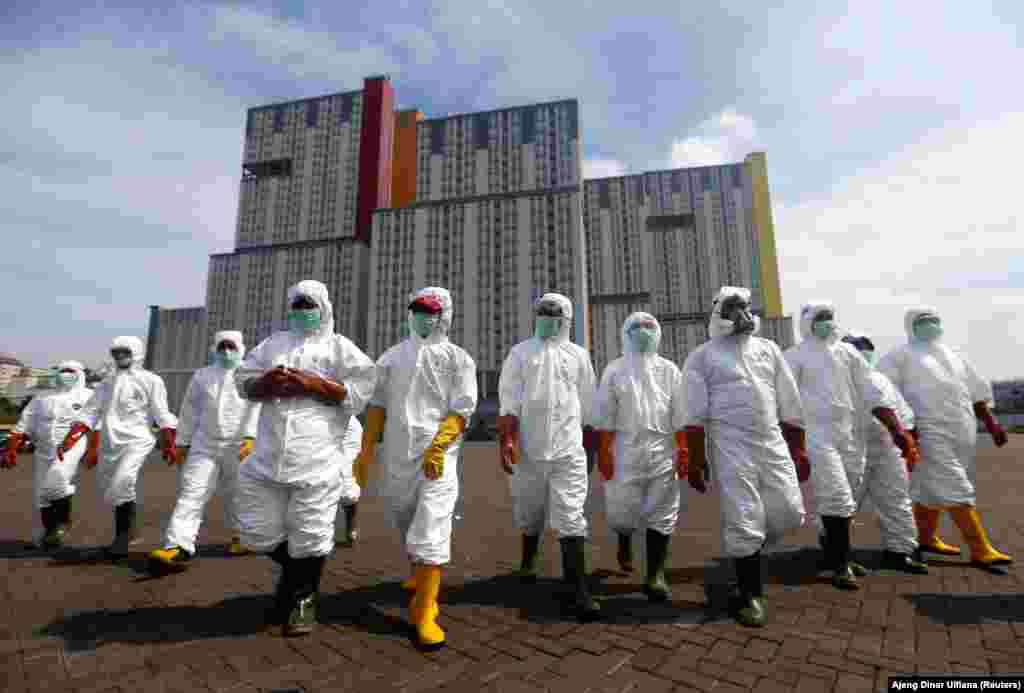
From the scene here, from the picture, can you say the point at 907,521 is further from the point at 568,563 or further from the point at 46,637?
the point at 46,637

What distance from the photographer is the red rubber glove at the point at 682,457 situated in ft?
11.4

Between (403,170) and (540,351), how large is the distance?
73616 millimetres

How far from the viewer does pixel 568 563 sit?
10.8 feet

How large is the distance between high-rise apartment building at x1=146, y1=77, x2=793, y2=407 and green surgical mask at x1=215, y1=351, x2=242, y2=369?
50.1 m

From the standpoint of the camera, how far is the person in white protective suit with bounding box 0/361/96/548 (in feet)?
16.8

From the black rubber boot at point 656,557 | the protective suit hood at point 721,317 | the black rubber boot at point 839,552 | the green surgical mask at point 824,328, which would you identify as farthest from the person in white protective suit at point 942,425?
the black rubber boot at point 656,557

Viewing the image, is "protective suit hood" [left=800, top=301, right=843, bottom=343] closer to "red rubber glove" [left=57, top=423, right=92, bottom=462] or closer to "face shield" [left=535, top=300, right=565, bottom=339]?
"face shield" [left=535, top=300, right=565, bottom=339]

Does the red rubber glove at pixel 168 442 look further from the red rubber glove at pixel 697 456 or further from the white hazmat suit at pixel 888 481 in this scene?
the white hazmat suit at pixel 888 481

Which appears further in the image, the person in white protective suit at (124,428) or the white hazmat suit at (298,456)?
the person in white protective suit at (124,428)

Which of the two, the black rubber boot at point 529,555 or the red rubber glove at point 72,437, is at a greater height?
the red rubber glove at point 72,437

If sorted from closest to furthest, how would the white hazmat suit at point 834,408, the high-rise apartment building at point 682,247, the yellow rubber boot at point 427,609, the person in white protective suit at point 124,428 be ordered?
the yellow rubber boot at point 427,609, the white hazmat suit at point 834,408, the person in white protective suit at point 124,428, the high-rise apartment building at point 682,247

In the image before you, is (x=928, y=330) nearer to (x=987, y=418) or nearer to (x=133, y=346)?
(x=987, y=418)

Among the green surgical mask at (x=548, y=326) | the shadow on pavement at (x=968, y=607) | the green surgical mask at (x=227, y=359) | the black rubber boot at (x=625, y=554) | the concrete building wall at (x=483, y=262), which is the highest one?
the concrete building wall at (x=483, y=262)

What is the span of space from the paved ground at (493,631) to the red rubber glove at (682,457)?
902mm
